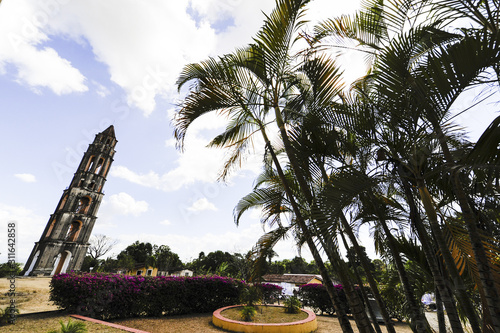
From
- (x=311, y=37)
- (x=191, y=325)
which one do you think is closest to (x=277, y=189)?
(x=311, y=37)

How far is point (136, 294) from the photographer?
7.49 metres

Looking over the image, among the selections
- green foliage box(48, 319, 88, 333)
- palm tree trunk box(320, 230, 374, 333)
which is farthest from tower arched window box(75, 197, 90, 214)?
palm tree trunk box(320, 230, 374, 333)

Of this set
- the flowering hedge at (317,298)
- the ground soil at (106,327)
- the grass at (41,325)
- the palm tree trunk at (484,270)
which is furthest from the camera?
the flowering hedge at (317,298)

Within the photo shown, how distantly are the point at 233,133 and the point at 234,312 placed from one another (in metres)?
7.57

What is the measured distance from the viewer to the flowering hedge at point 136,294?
6461 millimetres

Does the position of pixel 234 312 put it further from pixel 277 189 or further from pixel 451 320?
pixel 451 320

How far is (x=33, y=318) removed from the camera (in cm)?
592

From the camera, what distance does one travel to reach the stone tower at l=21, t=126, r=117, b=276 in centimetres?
2531

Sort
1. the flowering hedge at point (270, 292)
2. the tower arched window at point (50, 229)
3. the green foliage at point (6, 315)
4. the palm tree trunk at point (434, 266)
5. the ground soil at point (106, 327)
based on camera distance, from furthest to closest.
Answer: the tower arched window at point (50, 229)
the flowering hedge at point (270, 292)
the green foliage at point (6, 315)
the ground soil at point (106, 327)
the palm tree trunk at point (434, 266)

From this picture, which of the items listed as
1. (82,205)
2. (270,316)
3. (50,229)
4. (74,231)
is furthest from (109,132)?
(270,316)

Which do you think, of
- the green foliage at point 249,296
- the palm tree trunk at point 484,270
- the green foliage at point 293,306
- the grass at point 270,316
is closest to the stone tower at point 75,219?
the green foliage at point 249,296

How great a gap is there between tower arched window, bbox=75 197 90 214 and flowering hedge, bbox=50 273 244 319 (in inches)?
1059

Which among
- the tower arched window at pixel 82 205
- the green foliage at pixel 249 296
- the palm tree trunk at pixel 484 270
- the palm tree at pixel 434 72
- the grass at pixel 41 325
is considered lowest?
the grass at pixel 41 325

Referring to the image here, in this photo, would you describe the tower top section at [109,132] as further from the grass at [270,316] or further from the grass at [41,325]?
the grass at [270,316]
